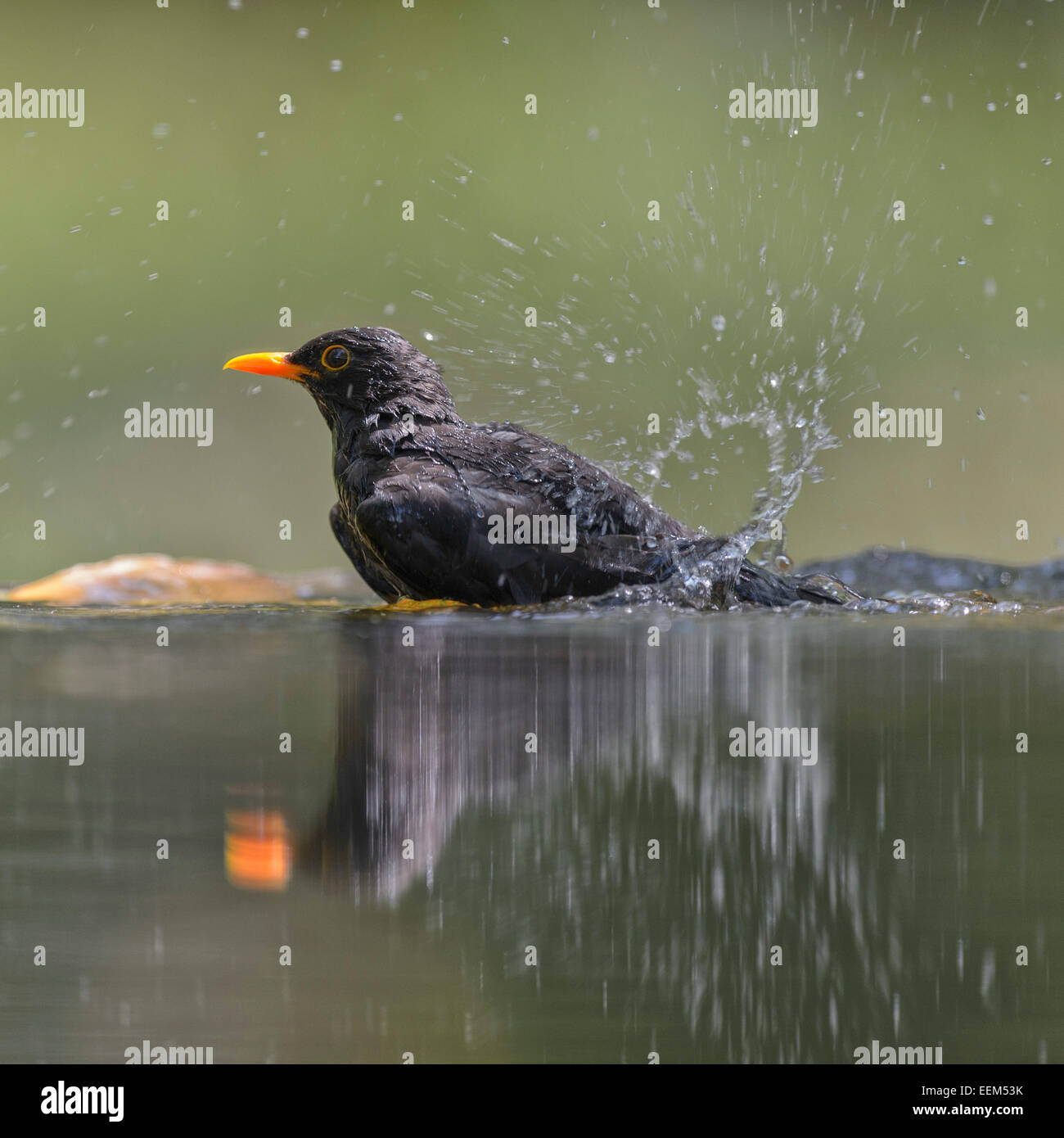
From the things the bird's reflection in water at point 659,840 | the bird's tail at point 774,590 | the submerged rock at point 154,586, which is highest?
the submerged rock at point 154,586

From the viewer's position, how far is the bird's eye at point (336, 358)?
5020 mm

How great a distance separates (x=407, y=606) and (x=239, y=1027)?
2.82 meters

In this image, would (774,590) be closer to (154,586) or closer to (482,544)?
(482,544)

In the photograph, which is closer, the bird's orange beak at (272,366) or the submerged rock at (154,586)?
the bird's orange beak at (272,366)

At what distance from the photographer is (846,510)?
28.0 feet

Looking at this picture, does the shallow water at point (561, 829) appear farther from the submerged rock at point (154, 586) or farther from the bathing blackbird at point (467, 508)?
the submerged rock at point (154, 586)

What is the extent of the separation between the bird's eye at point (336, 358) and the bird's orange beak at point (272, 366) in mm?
92

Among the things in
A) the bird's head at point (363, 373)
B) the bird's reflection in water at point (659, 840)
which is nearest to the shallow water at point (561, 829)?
the bird's reflection in water at point (659, 840)

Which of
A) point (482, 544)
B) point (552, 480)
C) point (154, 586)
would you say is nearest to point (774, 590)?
point (552, 480)

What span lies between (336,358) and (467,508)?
3.49ft

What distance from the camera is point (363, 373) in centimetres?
500

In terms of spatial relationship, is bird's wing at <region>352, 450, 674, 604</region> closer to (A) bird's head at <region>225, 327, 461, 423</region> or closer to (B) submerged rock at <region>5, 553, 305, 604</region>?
(A) bird's head at <region>225, 327, 461, 423</region>

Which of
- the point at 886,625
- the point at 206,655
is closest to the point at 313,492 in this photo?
the point at 206,655

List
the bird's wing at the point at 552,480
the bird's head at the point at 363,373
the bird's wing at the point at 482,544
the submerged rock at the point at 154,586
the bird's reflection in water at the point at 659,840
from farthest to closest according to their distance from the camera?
the submerged rock at the point at 154,586 → the bird's head at the point at 363,373 → the bird's wing at the point at 552,480 → the bird's wing at the point at 482,544 → the bird's reflection in water at the point at 659,840
